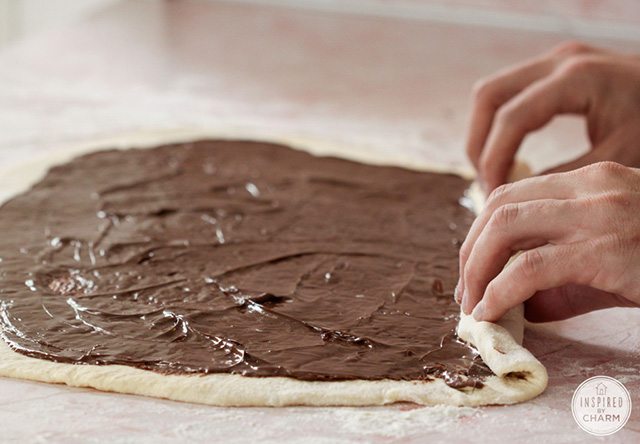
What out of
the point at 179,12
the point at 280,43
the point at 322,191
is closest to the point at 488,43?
the point at 280,43

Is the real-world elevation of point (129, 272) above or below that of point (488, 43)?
below

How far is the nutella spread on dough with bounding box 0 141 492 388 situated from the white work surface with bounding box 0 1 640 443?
0.09 m

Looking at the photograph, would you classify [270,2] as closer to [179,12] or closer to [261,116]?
[179,12]

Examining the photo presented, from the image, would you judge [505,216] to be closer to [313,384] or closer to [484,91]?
[313,384]

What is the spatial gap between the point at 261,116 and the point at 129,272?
145 centimetres

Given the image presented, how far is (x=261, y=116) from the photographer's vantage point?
285 centimetres

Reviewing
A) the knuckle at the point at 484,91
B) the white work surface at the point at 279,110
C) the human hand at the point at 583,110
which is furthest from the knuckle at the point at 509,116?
the white work surface at the point at 279,110

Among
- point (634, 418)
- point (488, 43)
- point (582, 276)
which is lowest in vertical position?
point (634, 418)

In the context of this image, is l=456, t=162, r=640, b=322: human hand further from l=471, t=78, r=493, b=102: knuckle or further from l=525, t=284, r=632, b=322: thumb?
l=471, t=78, r=493, b=102: knuckle

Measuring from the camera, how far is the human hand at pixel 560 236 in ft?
3.58

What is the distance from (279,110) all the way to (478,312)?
1812 mm

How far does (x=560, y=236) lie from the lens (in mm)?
1122

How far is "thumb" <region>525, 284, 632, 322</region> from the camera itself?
4.33 feet

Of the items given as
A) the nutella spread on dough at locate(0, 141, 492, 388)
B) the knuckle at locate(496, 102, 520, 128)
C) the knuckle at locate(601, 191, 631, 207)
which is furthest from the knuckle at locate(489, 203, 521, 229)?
the knuckle at locate(496, 102, 520, 128)
